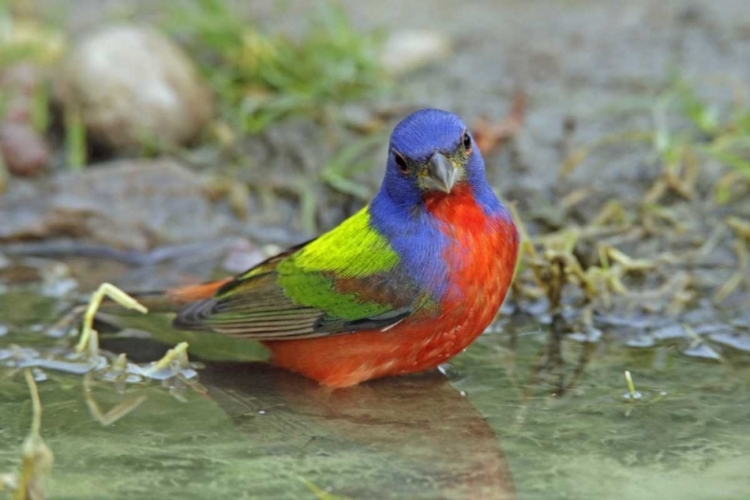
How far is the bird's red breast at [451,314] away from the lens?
404cm

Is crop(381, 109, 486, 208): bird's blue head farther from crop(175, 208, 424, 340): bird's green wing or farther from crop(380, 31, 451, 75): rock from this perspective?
crop(380, 31, 451, 75): rock

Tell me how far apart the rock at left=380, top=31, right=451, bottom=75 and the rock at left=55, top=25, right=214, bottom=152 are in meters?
1.15

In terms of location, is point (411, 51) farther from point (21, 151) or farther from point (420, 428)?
point (420, 428)

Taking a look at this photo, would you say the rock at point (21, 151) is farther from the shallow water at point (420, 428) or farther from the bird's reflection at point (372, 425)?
the bird's reflection at point (372, 425)

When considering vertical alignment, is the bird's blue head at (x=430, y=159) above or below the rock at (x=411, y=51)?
below

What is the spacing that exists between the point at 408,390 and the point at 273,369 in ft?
1.88

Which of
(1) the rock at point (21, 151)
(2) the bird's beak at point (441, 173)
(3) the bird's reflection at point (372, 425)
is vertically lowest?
(3) the bird's reflection at point (372, 425)

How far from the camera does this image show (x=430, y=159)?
13.2ft

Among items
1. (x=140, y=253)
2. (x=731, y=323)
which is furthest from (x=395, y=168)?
(x=140, y=253)

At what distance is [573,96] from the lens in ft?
22.1

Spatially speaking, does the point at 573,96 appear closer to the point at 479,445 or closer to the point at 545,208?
the point at 545,208

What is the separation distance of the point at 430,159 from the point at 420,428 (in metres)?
0.91

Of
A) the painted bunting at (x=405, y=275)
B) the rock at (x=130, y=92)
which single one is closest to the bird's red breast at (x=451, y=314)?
the painted bunting at (x=405, y=275)

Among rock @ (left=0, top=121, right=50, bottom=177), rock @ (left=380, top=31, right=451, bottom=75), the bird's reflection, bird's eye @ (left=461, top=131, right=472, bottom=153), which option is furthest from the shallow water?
rock @ (left=380, top=31, right=451, bottom=75)
